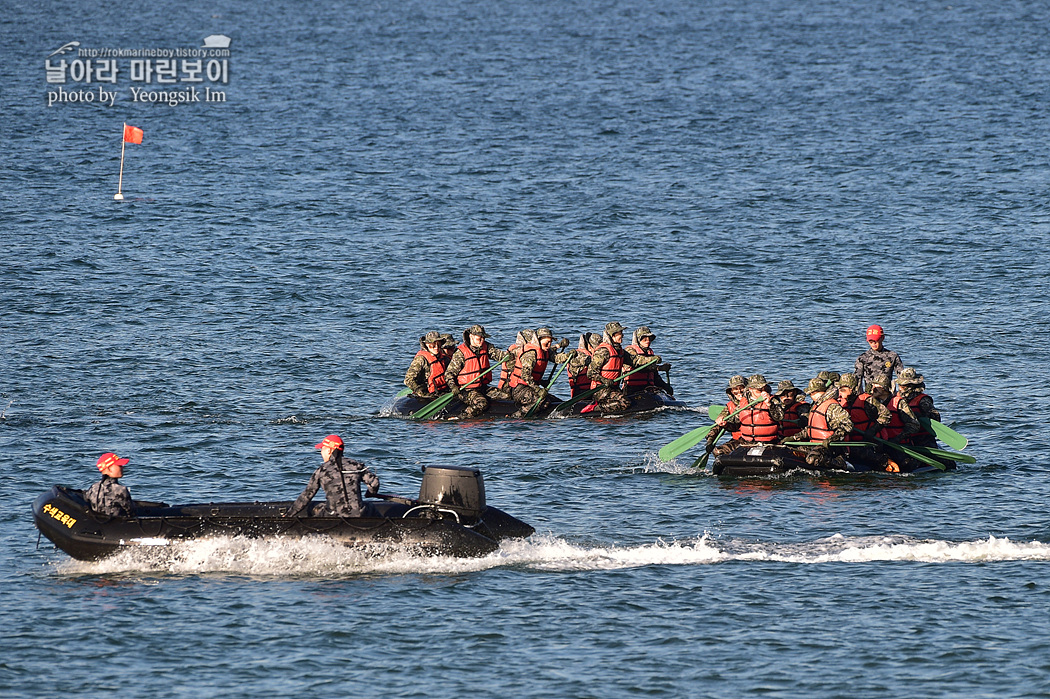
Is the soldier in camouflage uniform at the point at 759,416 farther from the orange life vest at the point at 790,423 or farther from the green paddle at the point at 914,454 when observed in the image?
the green paddle at the point at 914,454

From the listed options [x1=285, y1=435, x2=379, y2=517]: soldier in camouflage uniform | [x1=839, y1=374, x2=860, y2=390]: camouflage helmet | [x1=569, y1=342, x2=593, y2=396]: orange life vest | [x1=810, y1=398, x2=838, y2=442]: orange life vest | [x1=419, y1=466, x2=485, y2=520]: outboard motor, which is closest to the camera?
[x1=285, y1=435, x2=379, y2=517]: soldier in camouflage uniform

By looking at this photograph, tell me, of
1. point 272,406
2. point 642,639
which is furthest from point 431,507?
point 272,406

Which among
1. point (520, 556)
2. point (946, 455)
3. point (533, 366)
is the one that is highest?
point (533, 366)

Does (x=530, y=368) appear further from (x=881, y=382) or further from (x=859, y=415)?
(x=859, y=415)

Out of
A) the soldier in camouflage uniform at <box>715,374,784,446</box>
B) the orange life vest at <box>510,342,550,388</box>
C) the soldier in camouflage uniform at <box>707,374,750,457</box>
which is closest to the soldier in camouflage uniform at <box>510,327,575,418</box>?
the orange life vest at <box>510,342,550,388</box>

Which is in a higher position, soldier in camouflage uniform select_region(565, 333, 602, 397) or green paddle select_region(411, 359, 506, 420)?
soldier in camouflage uniform select_region(565, 333, 602, 397)

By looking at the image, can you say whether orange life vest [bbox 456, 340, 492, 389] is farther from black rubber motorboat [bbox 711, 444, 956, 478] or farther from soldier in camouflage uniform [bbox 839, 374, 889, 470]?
soldier in camouflage uniform [bbox 839, 374, 889, 470]

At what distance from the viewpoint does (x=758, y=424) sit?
2809cm

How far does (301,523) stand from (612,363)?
12280mm

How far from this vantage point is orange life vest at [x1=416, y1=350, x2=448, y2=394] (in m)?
33.3

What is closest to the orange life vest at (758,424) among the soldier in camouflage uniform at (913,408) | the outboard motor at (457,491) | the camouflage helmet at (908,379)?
the soldier in camouflage uniform at (913,408)

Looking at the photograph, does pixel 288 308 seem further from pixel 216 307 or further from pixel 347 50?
pixel 347 50

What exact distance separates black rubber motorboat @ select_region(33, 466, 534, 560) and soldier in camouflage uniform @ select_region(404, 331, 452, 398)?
10144 mm

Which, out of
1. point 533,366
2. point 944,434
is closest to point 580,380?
point 533,366
